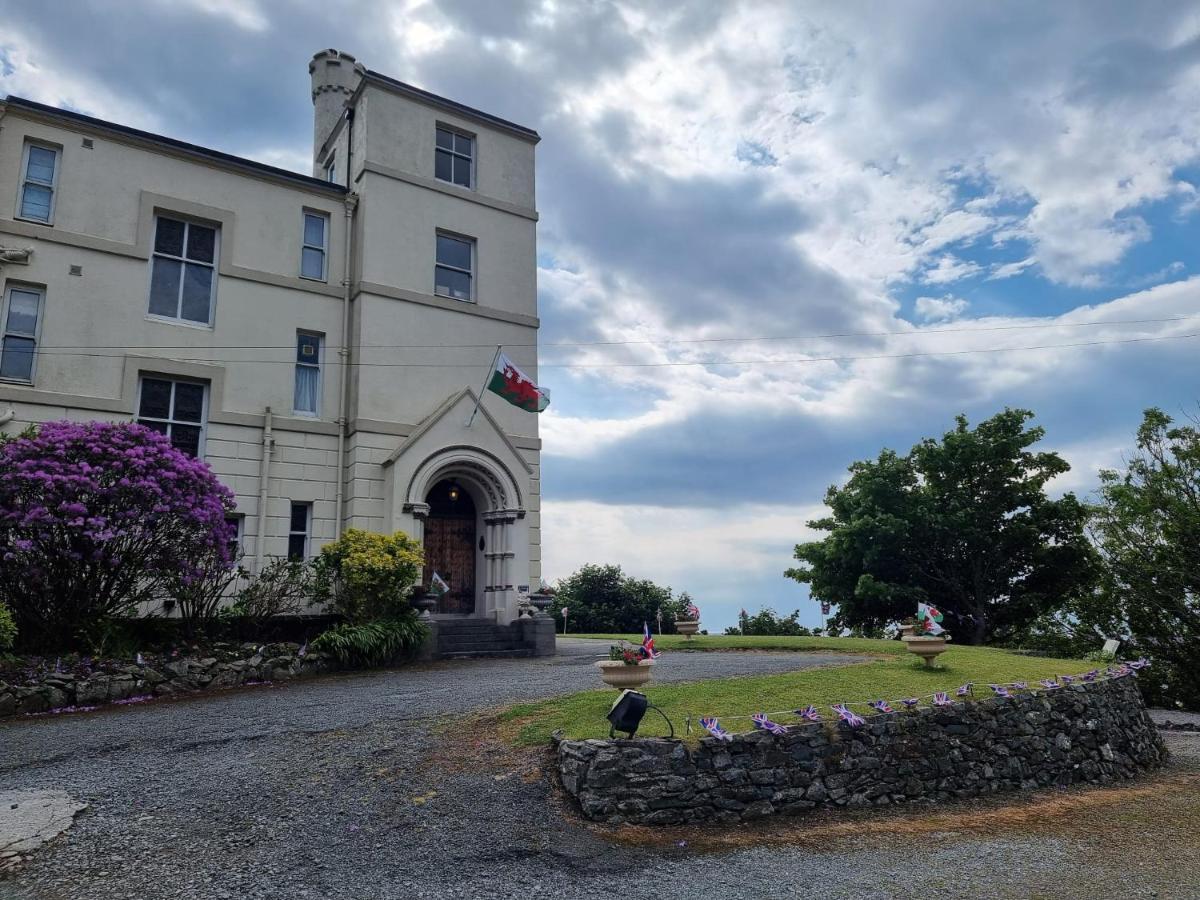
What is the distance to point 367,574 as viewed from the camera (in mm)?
15109

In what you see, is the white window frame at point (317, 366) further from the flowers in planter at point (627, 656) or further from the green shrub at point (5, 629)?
the flowers in planter at point (627, 656)

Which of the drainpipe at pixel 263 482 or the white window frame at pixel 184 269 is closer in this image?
the drainpipe at pixel 263 482

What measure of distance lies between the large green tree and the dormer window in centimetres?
1728

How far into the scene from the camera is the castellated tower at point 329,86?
22203 millimetres

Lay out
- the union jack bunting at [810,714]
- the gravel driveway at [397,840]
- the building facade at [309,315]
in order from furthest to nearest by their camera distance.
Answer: the building facade at [309,315] < the union jack bunting at [810,714] < the gravel driveway at [397,840]

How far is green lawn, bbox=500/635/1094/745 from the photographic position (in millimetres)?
8359

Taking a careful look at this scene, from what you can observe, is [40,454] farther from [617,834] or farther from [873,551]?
[873,551]

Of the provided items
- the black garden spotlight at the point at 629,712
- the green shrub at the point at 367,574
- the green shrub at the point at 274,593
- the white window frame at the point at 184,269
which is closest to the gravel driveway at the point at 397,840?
the black garden spotlight at the point at 629,712

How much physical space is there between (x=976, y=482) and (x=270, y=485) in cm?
2280

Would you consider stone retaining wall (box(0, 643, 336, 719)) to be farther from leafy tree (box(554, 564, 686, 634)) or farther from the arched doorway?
leafy tree (box(554, 564, 686, 634))

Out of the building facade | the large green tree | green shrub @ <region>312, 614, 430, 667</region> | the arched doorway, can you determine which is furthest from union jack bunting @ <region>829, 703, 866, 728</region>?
the large green tree

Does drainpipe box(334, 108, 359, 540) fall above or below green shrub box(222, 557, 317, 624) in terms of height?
above

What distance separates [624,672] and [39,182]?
593 inches

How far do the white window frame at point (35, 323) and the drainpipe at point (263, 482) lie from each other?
405 centimetres
